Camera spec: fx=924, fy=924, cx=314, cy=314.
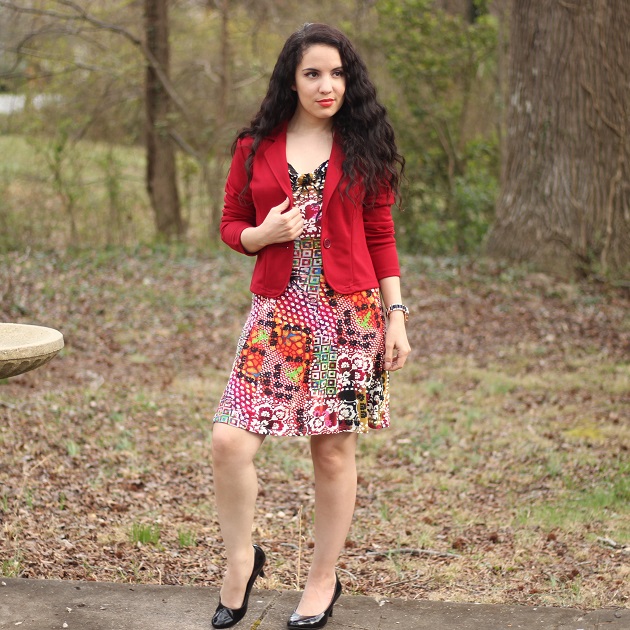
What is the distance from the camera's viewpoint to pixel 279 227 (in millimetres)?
2660

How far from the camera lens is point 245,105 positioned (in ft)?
40.0

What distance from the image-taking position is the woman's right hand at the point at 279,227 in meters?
2.66

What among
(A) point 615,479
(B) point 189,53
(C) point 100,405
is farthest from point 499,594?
(B) point 189,53

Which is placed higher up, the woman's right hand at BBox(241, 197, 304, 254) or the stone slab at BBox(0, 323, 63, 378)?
the woman's right hand at BBox(241, 197, 304, 254)

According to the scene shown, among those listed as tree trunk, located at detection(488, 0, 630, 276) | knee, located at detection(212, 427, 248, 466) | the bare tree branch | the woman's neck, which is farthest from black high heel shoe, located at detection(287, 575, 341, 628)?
the bare tree branch

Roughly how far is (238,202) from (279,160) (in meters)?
0.22

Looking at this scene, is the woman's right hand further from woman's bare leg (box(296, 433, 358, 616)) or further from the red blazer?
woman's bare leg (box(296, 433, 358, 616))

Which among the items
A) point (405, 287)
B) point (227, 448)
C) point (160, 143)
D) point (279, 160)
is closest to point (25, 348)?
point (227, 448)

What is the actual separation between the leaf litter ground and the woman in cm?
69

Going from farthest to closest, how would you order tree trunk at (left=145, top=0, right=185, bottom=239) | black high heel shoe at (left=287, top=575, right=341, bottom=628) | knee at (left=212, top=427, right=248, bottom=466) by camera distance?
tree trunk at (left=145, top=0, right=185, bottom=239) → black high heel shoe at (left=287, top=575, right=341, bottom=628) → knee at (left=212, top=427, right=248, bottom=466)

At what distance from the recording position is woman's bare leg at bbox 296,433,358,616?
281 cm

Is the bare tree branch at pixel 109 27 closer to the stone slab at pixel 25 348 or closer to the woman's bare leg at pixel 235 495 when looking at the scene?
the stone slab at pixel 25 348

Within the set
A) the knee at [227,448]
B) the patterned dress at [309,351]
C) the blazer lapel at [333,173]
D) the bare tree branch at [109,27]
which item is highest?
the bare tree branch at [109,27]

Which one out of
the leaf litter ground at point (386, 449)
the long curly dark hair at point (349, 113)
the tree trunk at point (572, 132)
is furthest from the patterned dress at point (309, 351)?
the tree trunk at point (572, 132)
